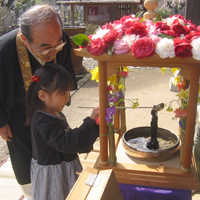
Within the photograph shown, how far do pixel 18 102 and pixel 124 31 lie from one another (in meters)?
0.78

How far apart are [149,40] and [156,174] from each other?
791 millimetres

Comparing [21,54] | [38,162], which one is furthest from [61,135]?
[21,54]

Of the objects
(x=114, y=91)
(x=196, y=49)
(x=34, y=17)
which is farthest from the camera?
(x=114, y=91)

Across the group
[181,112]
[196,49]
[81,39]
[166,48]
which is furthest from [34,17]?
[181,112]

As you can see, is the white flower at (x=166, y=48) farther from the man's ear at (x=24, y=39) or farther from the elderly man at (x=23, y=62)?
the man's ear at (x=24, y=39)

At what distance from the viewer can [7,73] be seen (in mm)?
1519

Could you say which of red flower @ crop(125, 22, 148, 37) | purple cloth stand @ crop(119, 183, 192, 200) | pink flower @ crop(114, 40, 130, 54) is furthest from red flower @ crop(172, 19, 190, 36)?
purple cloth stand @ crop(119, 183, 192, 200)

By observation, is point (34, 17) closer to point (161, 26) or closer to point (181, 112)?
point (161, 26)

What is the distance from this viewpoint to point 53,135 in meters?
1.26

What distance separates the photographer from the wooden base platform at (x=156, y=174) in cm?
147

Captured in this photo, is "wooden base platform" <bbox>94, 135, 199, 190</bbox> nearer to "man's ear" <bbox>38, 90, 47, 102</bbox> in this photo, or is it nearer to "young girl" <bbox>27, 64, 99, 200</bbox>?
"young girl" <bbox>27, 64, 99, 200</bbox>

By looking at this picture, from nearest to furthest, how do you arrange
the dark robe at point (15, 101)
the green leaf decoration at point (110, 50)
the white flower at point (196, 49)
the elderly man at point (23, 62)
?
1. the white flower at point (196, 49)
2. the green leaf decoration at point (110, 50)
3. the elderly man at point (23, 62)
4. the dark robe at point (15, 101)

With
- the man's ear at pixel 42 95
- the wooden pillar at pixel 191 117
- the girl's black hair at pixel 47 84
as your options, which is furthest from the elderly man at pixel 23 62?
the wooden pillar at pixel 191 117

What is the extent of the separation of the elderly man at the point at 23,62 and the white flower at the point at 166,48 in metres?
0.54
